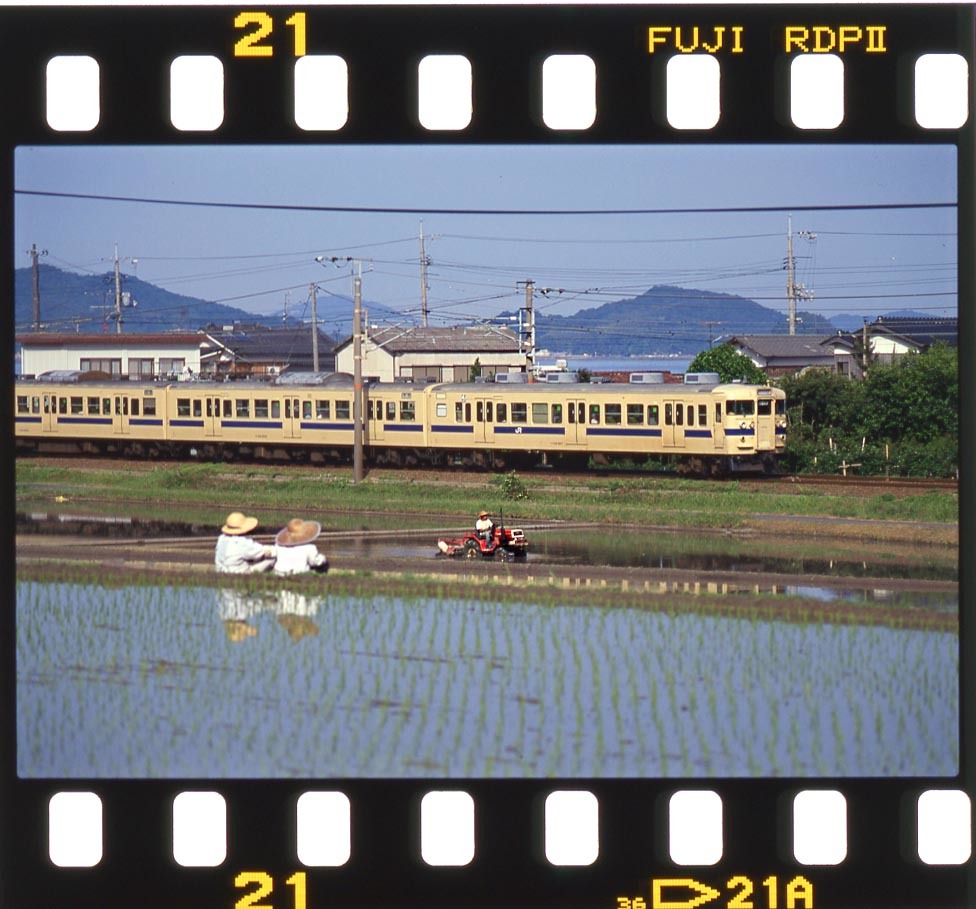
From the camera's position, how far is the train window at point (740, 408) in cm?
906

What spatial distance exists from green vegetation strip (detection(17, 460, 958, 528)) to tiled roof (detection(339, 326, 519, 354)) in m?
0.61

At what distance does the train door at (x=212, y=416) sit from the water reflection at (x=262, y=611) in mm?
3001

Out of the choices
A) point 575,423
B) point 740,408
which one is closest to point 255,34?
point 575,423

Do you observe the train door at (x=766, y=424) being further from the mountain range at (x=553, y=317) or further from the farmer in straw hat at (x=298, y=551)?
the farmer in straw hat at (x=298, y=551)

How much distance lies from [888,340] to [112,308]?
315 centimetres

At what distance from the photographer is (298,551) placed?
5.33 meters

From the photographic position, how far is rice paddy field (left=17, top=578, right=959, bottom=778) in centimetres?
477

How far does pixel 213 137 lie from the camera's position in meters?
4.81

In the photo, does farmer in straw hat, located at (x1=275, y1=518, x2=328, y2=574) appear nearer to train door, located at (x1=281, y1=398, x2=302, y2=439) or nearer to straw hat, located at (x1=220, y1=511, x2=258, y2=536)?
straw hat, located at (x1=220, y1=511, x2=258, y2=536)

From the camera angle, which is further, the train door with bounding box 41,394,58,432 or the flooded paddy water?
the train door with bounding box 41,394,58,432

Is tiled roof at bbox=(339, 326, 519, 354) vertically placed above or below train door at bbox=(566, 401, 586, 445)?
above

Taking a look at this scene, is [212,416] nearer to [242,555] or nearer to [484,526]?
[484,526]

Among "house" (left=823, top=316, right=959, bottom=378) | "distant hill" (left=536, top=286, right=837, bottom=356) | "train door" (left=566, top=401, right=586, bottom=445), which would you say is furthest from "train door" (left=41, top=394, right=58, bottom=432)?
"train door" (left=566, top=401, right=586, bottom=445)

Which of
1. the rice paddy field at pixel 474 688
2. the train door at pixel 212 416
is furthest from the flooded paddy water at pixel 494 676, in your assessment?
the train door at pixel 212 416
